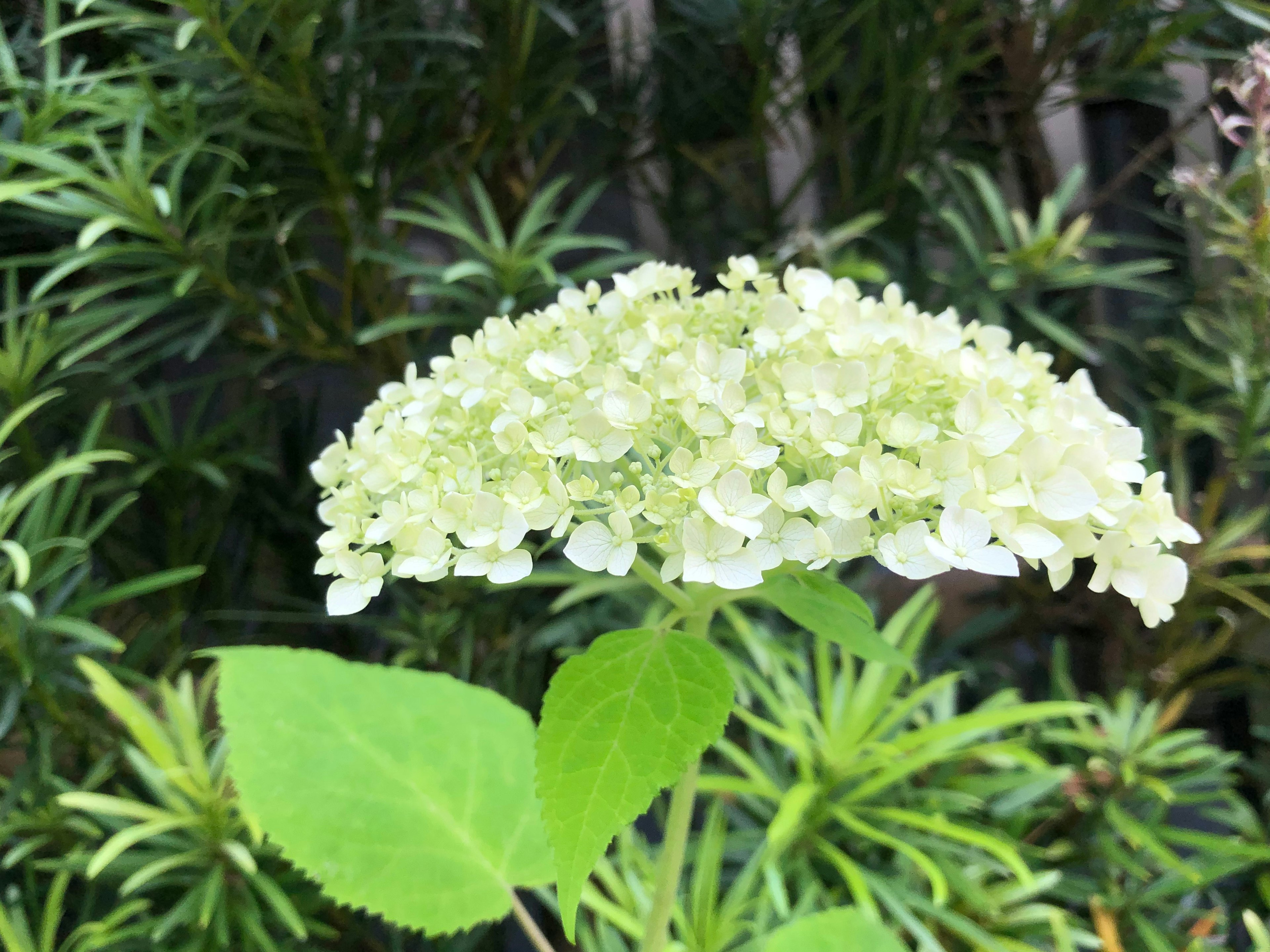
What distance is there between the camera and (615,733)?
0.82 ft

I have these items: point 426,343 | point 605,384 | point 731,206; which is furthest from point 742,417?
point 731,206

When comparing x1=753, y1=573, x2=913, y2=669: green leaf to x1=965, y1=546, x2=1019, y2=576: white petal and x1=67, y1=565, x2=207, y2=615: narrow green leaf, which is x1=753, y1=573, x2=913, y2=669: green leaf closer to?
x1=965, y1=546, x2=1019, y2=576: white petal

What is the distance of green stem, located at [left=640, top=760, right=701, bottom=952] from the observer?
1.12 ft

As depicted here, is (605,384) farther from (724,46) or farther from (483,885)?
(724,46)

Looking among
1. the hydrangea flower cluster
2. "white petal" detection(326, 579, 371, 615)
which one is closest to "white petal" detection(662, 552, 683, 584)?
the hydrangea flower cluster

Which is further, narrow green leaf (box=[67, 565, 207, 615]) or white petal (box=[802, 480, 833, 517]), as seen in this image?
narrow green leaf (box=[67, 565, 207, 615])

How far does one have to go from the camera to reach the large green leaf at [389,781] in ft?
1.16

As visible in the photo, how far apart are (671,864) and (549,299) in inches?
19.0

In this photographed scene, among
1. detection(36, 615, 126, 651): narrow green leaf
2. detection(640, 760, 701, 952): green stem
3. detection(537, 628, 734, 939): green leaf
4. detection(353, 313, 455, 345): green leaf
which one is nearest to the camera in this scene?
detection(537, 628, 734, 939): green leaf

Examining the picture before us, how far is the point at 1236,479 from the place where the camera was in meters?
0.68

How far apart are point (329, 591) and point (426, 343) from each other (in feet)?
1.46

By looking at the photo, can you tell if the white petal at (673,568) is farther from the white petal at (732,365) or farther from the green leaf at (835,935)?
the green leaf at (835,935)

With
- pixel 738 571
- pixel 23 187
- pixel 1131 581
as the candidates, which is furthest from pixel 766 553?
pixel 23 187

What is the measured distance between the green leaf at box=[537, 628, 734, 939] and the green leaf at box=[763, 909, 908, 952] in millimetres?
191
